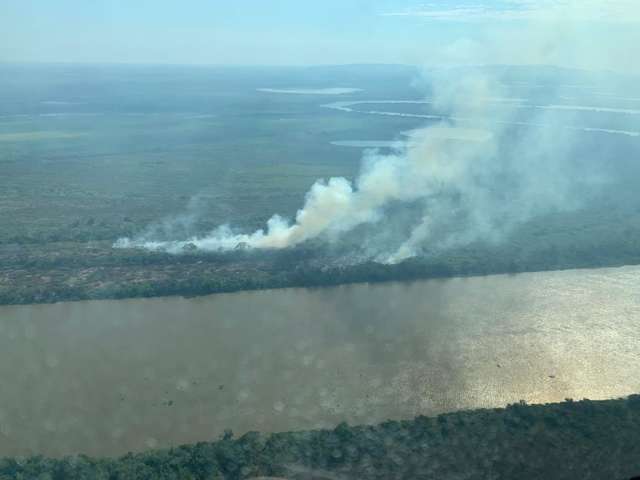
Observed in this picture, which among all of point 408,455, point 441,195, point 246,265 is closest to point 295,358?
point 408,455

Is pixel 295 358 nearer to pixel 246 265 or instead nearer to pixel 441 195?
pixel 246 265

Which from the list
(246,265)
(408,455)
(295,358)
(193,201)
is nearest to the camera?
(408,455)

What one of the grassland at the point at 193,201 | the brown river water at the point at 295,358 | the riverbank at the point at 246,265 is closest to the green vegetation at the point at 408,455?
the brown river water at the point at 295,358

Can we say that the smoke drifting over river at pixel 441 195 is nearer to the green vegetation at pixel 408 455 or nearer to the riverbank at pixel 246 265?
the riverbank at pixel 246 265

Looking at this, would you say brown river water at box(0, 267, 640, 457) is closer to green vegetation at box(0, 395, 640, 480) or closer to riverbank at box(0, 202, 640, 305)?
riverbank at box(0, 202, 640, 305)

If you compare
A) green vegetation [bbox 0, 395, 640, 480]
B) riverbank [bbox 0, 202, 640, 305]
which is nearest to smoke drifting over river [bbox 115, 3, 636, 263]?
riverbank [bbox 0, 202, 640, 305]

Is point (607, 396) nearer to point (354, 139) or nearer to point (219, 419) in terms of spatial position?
point (219, 419)

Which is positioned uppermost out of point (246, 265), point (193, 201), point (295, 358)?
point (193, 201)
